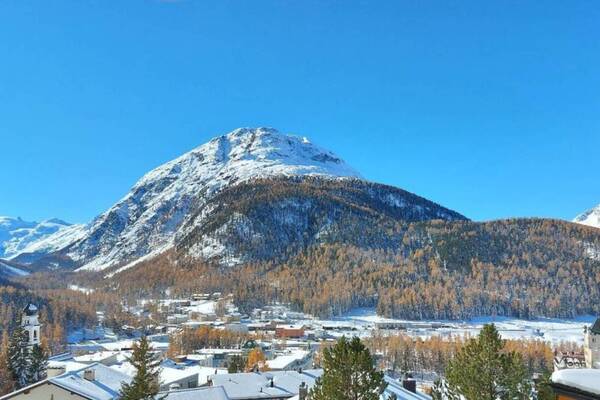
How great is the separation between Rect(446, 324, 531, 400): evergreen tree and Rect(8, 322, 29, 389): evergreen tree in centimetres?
6276

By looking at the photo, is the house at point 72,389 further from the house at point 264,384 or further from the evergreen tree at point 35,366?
the evergreen tree at point 35,366

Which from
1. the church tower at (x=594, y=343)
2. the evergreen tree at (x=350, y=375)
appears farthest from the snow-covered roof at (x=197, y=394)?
the church tower at (x=594, y=343)

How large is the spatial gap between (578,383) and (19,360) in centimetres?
7912

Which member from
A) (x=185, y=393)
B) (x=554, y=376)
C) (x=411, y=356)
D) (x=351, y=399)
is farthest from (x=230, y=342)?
(x=554, y=376)

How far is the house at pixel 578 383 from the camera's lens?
650cm

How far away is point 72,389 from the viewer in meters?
41.3

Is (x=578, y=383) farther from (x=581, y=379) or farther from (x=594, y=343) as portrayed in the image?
(x=594, y=343)

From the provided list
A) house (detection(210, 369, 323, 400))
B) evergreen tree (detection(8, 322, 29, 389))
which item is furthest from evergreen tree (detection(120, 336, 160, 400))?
evergreen tree (detection(8, 322, 29, 389))

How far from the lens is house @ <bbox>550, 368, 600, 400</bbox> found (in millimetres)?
6504

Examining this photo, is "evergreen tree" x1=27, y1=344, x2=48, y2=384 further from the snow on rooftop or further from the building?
the snow on rooftop

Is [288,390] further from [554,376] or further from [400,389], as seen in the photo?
[554,376]

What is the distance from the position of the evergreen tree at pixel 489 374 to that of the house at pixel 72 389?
23.3 metres

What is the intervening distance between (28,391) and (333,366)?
88.3 ft

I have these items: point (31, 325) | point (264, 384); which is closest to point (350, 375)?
point (264, 384)
